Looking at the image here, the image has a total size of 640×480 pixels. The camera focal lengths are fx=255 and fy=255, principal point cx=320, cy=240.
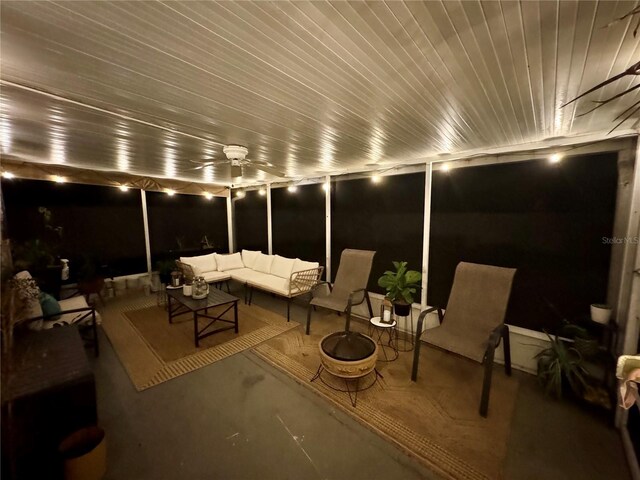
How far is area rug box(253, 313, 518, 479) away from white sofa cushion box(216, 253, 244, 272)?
107 inches

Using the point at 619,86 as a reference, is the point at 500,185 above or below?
below

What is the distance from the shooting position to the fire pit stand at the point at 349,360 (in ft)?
7.18

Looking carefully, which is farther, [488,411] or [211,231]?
[211,231]

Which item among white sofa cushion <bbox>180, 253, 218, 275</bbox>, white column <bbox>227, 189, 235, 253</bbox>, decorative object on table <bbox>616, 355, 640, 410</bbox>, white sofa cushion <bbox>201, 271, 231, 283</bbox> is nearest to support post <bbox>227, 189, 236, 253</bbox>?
white column <bbox>227, 189, 235, 253</bbox>

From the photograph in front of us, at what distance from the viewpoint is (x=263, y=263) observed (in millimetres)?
5398

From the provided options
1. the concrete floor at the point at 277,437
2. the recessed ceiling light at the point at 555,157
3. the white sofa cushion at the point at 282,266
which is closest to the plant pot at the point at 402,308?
the concrete floor at the point at 277,437

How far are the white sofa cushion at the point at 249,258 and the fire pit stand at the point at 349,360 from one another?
3477 millimetres

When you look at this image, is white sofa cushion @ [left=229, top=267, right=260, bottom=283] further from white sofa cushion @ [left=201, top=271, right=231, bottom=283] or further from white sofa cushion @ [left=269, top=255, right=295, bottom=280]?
white sofa cushion @ [left=269, top=255, right=295, bottom=280]

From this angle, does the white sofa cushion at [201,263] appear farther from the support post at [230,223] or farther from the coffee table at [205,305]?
the support post at [230,223]

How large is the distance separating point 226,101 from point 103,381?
9.47 ft

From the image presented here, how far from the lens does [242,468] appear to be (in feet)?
5.49

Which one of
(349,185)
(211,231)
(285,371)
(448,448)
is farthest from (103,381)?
(211,231)

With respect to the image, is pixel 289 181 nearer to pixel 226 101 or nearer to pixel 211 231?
pixel 211 231

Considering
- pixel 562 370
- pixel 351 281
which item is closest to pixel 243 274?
pixel 351 281
